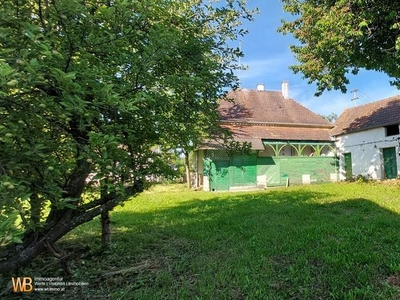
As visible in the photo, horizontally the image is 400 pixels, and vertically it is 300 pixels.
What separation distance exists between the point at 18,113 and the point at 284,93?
23.0 meters

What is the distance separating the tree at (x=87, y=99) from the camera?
176 cm

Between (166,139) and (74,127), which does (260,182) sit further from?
(74,127)

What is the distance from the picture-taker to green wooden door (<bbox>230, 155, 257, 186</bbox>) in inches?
673

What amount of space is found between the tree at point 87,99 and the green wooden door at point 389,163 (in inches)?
663

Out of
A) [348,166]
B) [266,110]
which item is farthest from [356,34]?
[348,166]

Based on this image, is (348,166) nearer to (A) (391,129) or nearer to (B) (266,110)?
(A) (391,129)

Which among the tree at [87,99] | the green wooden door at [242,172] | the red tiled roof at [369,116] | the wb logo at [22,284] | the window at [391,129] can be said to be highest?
the red tiled roof at [369,116]

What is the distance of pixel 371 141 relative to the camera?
709 inches

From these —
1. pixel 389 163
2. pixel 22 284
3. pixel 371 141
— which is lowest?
pixel 22 284

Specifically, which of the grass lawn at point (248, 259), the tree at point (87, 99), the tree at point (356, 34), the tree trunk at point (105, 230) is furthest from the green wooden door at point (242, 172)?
the tree at point (87, 99)

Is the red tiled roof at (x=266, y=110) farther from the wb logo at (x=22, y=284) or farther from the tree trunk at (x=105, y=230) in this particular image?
the wb logo at (x=22, y=284)

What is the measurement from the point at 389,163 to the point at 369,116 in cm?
394

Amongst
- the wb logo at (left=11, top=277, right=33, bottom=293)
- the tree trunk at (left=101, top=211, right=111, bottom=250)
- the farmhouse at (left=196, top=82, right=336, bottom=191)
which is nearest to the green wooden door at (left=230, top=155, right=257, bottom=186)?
the farmhouse at (left=196, top=82, right=336, bottom=191)

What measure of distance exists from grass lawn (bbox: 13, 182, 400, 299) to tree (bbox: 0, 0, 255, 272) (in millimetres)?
1046
